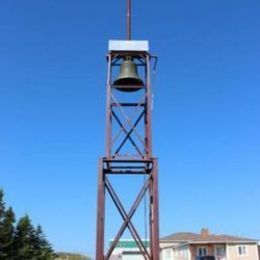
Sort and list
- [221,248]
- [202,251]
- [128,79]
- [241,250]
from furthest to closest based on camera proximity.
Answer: [202,251]
[241,250]
[221,248]
[128,79]

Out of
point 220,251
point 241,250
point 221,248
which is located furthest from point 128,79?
point 241,250

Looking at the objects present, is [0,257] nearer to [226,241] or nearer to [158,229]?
[226,241]

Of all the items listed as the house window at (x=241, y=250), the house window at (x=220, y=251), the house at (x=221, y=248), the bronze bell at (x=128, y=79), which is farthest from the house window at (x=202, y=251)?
the bronze bell at (x=128, y=79)

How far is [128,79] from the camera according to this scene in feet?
57.8

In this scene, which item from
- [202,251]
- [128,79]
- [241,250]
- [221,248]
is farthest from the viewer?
[202,251]

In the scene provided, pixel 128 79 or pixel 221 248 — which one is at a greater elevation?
pixel 221 248

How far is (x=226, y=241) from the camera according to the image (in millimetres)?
59594

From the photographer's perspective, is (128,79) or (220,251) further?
(220,251)

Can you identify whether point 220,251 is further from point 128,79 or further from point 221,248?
point 128,79

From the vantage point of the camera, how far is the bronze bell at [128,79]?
1761 centimetres

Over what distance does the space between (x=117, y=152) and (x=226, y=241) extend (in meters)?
45.6

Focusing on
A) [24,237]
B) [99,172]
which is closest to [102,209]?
[99,172]

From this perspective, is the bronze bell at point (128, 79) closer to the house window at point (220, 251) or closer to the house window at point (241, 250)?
the house window at point (220, 251)

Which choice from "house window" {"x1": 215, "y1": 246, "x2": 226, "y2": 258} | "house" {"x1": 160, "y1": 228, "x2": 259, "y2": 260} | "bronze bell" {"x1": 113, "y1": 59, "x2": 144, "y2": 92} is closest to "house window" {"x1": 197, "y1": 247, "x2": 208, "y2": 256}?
"house" {"x1": 160, "y1": 228, "x2": 259, "y2": 260}
